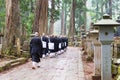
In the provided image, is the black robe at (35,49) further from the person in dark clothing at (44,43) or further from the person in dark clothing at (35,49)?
the person in dark clothing at (44,43)

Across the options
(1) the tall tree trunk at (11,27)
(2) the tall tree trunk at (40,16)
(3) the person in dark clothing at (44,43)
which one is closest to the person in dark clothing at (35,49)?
(1) the tall tree trunk at (11,27)

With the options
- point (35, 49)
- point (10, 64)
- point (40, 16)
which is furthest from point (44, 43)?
point (10, 64)

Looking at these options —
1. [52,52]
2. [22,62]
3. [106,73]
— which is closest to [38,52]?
[22,62]

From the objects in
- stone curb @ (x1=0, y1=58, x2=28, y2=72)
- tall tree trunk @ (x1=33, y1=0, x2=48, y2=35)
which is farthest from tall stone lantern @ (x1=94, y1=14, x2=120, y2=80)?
tall tree trunk @ (x1=33, y1=0, x2=48, y2=35)

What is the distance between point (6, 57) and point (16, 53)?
929 mm

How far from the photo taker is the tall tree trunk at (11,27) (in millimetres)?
20173

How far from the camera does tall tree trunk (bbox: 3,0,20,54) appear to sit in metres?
20.2

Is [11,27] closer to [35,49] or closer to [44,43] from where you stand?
[44,43]

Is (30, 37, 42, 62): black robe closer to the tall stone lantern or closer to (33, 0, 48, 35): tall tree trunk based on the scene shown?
the tall stone lantern

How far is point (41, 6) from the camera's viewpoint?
27484 millimetres

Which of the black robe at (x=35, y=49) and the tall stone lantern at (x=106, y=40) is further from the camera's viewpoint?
the black robe at (x=35, y=49)

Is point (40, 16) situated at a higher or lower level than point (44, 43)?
higher

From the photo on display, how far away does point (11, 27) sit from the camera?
20.5 metres

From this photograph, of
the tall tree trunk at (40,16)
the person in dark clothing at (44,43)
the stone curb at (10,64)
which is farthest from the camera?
the tall tree trunk at (40,16)
